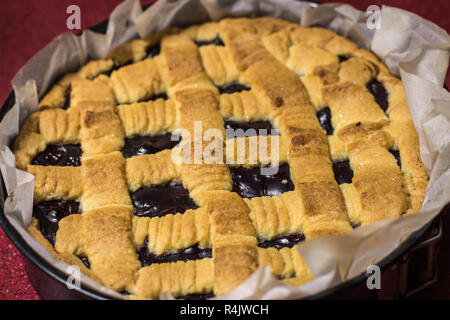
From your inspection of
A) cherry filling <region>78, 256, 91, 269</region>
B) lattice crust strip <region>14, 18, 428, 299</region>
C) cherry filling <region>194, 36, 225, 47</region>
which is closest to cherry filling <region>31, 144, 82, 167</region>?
lattice crust strip <region>14, 18, 428, 299</region>

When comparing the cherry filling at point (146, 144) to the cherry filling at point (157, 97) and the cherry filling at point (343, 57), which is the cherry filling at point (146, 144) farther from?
the cherry filling at point (343, 57)

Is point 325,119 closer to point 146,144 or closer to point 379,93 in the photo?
point 379,93

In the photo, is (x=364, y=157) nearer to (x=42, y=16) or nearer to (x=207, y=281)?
(x=207, y=281)

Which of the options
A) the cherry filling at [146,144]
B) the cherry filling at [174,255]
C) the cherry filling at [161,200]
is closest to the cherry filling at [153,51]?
the cherry filling at [146,144]

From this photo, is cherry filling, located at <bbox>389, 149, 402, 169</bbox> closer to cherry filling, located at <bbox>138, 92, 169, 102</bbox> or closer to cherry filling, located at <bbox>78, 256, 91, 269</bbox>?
cherry filling, located at <bbox>138, 92, 169, 102</bbox>

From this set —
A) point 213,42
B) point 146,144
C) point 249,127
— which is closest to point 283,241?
point 249,127

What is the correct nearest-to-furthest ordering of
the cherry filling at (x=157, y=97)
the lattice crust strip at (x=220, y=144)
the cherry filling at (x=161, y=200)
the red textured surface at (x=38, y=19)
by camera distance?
the lattice crust strip at (x=220, y=144) → the cherry filling at (x=161, y=200) → the cherry filling at (x=157, y=97) → the red textured surface at (x=38, y=19)
